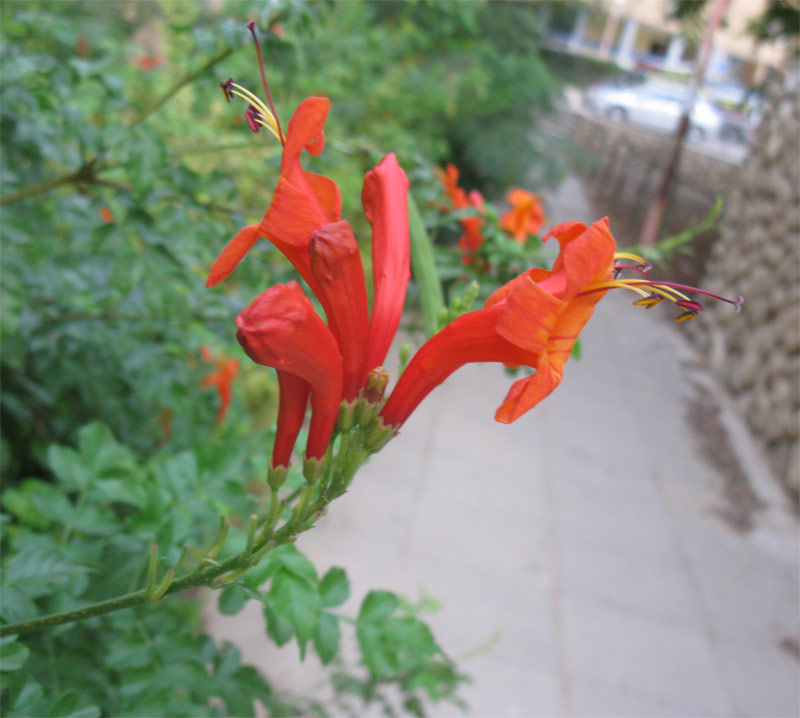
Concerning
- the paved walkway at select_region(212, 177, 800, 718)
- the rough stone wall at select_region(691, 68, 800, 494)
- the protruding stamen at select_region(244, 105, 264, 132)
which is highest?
the protruding stamen at select_region(244, 105, 264, 132)

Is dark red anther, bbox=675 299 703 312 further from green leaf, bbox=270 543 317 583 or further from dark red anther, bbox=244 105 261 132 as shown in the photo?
green leaf, bbox=270 543 317 583

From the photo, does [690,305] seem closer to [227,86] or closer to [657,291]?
[657,291]

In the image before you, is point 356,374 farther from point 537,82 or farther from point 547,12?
point 547,12

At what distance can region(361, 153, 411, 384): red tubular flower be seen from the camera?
78cm

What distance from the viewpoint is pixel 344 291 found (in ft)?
2.45

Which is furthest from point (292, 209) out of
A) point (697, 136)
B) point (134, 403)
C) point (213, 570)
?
point (697, 136)

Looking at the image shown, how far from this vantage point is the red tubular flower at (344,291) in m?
0.71

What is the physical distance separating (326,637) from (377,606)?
0.37 ft

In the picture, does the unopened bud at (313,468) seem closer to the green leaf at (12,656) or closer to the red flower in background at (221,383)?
the green leaf at (12,656)

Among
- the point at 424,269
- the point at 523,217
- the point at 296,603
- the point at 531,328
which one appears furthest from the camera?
the point at 523,217

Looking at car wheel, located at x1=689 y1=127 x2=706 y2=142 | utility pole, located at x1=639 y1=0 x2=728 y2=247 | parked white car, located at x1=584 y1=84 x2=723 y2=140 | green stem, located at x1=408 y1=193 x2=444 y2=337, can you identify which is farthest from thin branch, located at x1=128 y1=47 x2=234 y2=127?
parked white car, located at x1=584 y1=84 x2=723 y2=140

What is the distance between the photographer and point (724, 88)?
2530cm

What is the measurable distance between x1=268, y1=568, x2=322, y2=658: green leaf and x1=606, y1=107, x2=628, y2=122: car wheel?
1619 cm

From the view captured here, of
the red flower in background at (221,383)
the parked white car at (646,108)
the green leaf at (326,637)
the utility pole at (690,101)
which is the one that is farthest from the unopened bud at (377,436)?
the parked white car at (646,108)
